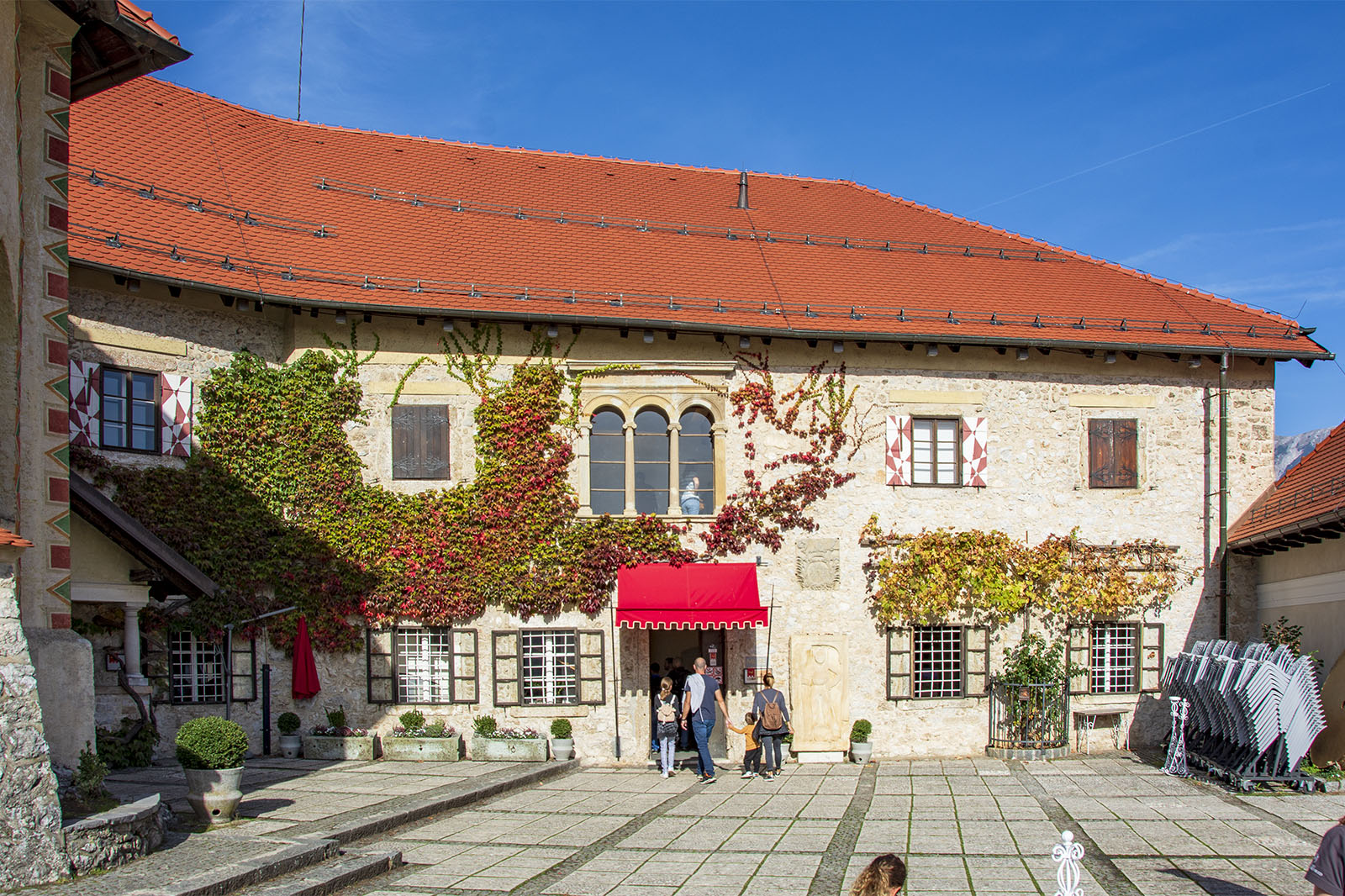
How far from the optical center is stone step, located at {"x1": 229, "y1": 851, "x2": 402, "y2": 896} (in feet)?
32.6

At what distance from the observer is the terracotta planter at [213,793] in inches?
482

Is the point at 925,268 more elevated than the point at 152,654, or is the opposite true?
the point at 925,268

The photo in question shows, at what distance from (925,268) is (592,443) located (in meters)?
7.86

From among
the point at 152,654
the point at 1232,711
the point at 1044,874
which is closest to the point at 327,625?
the point at 152,654

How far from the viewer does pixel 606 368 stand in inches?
798

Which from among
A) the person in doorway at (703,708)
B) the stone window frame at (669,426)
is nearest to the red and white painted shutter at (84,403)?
the stone window frame at (669,426)

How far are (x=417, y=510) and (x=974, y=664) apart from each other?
31.9ft

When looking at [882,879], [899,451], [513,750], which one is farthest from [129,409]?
[882,879]

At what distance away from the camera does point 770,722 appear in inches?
712

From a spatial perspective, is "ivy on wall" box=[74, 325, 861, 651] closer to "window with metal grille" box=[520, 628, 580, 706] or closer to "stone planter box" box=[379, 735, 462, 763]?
"window with metal grille" box=[520, 628, 580, 706]

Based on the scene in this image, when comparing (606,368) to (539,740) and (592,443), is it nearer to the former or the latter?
(592,443)

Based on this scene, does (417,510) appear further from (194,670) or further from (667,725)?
(667,725)

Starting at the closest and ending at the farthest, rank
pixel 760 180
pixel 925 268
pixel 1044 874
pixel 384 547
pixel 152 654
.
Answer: pixel 1044 874, pixel 152 654, pixel 384 547, pixel 925 268, pixel 760 180

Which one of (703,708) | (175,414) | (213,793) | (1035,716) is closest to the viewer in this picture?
(213,793)
